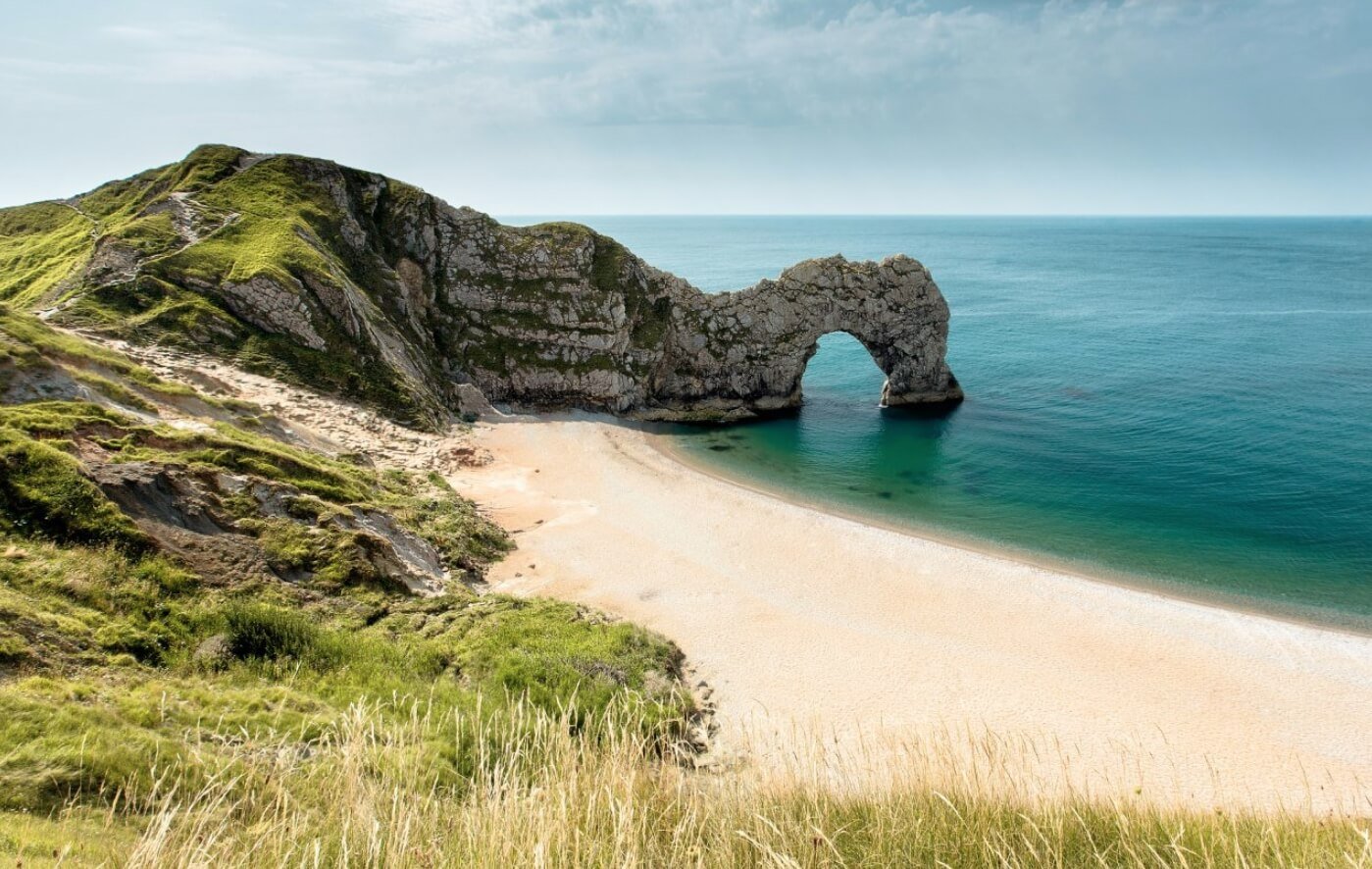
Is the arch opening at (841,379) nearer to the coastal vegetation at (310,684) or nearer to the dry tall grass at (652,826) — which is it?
the coastal vegetation at (310,684)

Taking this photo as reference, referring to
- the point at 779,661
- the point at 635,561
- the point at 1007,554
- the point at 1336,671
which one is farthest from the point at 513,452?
the point at 1336,671

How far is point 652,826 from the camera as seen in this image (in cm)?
Answer: 703

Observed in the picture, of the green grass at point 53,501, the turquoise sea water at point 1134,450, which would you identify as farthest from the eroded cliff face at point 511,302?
the green grass at point 53,501

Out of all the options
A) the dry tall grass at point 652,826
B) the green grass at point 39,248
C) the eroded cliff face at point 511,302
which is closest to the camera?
the dry tall grass at point 652,826

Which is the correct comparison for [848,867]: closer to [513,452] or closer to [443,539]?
[443,539]

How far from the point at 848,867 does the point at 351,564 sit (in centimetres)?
1849

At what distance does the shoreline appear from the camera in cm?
2780

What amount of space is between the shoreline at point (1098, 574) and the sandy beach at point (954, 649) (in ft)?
2.85

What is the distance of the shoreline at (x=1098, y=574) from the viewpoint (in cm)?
2780

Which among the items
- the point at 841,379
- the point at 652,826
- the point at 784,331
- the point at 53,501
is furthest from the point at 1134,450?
the point at 53,501

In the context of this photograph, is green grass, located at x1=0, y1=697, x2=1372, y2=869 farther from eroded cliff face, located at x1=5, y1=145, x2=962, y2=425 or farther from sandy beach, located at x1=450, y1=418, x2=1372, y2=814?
eroded cliff face, located at x1=5, y1=145, x2=962, y2=425

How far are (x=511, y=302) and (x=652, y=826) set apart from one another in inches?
2096

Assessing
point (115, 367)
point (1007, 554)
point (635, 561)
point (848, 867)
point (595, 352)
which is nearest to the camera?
point (848, 867)

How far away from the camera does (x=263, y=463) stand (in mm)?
22797
